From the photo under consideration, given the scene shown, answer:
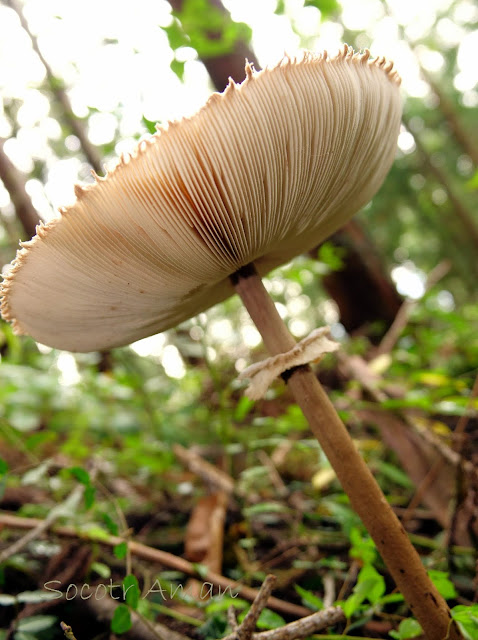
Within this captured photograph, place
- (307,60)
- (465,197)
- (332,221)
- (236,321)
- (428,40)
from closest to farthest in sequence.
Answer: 1. (307,60)
2. (332,221)
3. (236,321)
4. (428,40)
5. (465,197)

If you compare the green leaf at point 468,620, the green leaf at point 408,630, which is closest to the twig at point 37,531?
the green leaf at point 408,630

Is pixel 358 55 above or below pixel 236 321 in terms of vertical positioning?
above

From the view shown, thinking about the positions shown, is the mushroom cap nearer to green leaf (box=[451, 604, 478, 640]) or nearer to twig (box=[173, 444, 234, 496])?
green leaf (box=[451, 604, 478, 640])

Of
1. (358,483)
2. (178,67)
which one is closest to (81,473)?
(358,483)

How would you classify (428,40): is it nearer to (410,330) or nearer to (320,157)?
(410,330)

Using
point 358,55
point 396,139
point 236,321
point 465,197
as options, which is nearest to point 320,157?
point 358,55

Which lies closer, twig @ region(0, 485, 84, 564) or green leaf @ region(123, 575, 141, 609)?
green leaf @ region(123, 575, 141, 609)

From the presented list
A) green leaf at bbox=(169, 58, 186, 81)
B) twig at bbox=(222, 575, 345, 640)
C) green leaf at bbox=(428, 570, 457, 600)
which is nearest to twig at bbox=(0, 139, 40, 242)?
green leaf at bbox=(169, 58, 186, 81)

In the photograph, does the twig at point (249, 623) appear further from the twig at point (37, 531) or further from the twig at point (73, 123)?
the twig at point (73, 123)
